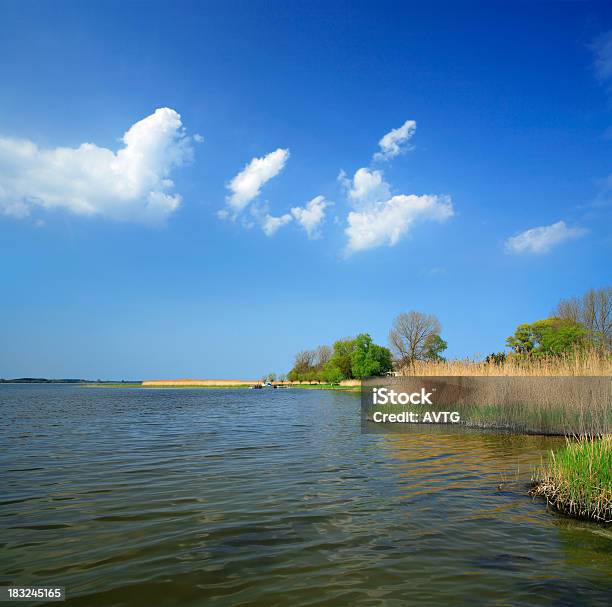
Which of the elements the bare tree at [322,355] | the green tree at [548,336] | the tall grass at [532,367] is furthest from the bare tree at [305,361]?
the tall grass at [532,367]

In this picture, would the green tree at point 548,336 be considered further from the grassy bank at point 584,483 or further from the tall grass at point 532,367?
the grassy bank at point 584,483

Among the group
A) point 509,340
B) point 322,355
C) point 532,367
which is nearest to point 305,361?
point 322,355

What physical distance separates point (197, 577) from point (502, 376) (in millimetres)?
17350

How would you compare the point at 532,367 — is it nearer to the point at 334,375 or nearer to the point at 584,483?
the point at 584,483

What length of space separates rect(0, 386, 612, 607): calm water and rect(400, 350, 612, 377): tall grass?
22.0 ft

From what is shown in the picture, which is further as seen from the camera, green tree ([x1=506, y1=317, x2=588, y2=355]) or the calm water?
green tree ([x1=506, y1=317, x2=588, y2=355])

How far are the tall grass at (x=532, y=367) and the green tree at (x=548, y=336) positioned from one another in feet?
88.6

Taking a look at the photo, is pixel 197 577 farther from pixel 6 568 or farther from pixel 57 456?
pixel 57 456

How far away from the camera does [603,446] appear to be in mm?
7430

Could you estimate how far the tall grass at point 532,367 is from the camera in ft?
56.4

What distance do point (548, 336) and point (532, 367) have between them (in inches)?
1604

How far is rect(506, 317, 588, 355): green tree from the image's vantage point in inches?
1981

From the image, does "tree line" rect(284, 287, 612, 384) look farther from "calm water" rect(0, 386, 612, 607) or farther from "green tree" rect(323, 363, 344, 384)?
"calm water" rect(0, 386, 612, 607)

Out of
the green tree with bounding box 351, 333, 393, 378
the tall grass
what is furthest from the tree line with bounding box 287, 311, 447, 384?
the tall grass
